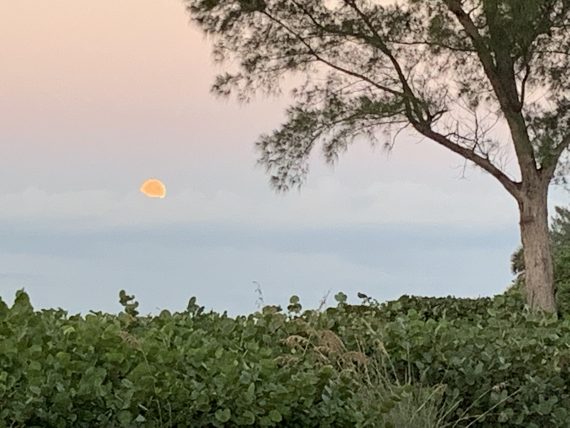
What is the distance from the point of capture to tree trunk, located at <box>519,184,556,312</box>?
36.7 ft

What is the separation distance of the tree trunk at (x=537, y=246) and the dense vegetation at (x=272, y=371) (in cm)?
544

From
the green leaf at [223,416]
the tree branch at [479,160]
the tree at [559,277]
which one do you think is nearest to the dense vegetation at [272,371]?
the green leaf at [223,416]

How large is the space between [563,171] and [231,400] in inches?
380

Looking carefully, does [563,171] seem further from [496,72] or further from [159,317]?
[159,317]

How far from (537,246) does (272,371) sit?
8.20 metres

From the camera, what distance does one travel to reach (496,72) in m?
11.6

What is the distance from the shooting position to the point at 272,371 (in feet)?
12.6

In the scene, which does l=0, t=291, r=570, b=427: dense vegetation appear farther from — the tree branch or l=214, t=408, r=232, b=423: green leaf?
the tree branch

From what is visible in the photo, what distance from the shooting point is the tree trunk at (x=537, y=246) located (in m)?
11.2

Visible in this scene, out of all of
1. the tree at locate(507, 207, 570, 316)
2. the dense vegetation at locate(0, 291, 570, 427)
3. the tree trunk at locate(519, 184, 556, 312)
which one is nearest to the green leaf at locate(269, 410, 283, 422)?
the dense vegetation at locate(0, 291, 570, 427)

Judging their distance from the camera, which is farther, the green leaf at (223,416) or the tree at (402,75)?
the tree at (402,75)

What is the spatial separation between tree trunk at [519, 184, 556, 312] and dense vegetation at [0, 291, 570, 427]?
5437 mm

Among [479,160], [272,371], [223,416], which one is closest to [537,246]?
[479,160]

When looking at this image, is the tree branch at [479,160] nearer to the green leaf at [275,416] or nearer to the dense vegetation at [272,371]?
the dense vegetation at [272,371]
